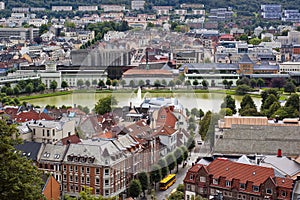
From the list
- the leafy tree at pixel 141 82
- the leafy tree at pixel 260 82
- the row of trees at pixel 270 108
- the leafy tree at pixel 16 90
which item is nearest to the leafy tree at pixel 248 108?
the row of trees at pixel 270 108

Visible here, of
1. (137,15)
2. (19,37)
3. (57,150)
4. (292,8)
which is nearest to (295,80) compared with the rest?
(57,150)

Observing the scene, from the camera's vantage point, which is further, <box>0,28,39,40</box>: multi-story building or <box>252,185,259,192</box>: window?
<box>0,28,39,40</box>: multi-story building

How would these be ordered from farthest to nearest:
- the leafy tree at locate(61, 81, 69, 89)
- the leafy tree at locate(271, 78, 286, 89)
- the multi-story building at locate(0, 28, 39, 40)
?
the multi-story building at locate(0, 28, 39, 40) < the leafy tree at locate(271, 78, 286, 89) < the leafy tree at locate(61, 81, 69, 89)

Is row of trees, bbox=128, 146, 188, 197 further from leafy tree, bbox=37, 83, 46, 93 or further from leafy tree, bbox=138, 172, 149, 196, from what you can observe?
leafy tree, bbox=37, 83, 46, 93

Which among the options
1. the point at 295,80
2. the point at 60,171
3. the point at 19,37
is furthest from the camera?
the point at 19,37

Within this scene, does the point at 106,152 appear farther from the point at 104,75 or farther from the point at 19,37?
the point at 19,37

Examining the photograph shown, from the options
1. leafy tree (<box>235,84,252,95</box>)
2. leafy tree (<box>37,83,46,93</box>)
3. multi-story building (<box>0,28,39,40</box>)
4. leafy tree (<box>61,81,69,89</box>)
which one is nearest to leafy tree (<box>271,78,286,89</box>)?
leafy tree (<box>235,84,252,95</box>)
